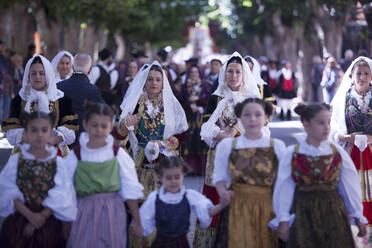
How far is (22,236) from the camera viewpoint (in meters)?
4.85

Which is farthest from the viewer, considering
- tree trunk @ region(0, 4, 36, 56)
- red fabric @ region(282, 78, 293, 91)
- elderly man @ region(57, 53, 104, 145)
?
tree trunk @ region(0, 4, 36, 56)

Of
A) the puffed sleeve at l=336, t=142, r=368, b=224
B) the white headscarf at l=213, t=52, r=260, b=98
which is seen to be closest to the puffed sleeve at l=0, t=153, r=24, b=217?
the white headscarf at l=213, t=52, r=260, b=98

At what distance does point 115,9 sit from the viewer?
23453mm

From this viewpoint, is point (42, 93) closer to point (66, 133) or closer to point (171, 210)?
point (66, 133)

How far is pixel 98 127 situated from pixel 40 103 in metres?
1.39

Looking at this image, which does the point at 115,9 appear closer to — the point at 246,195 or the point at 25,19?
the point at 25,19

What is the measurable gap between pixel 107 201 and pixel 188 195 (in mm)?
650

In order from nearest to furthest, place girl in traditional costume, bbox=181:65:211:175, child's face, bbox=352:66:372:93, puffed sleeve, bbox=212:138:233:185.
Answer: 1. puffed sleeve, bbox=212:138:233:185
2. child's face, bbox=352:66:372:93
3. girl in traditional costume, bbox=181:65:211:175

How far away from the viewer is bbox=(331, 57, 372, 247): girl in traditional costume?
20.1ft

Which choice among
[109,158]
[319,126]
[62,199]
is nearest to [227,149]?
[319,126]

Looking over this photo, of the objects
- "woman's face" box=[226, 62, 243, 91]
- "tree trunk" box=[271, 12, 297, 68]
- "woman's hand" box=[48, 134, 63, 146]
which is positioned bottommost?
"woman's hand" box=[48, 134, 63, 146]

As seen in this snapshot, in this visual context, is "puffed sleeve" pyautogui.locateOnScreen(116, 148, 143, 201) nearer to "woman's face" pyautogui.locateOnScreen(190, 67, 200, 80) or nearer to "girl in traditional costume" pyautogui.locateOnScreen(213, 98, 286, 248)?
"girl in traditional costume" pyautogui.locateOnScreen(213, 98, 286, 248)

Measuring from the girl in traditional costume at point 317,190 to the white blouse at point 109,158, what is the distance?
3.73 ft

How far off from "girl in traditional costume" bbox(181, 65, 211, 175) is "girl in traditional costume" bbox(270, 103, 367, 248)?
6024mm
